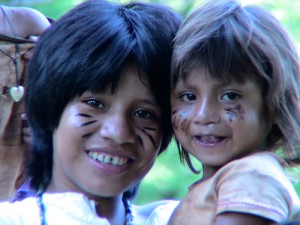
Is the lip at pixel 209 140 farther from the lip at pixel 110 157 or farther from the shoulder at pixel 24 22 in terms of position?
the shoulder at pixel 24 22

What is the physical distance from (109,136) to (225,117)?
35cm

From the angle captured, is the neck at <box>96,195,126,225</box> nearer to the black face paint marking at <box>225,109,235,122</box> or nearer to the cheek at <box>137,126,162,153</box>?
the cheek at <box>137,126,162,153</box>

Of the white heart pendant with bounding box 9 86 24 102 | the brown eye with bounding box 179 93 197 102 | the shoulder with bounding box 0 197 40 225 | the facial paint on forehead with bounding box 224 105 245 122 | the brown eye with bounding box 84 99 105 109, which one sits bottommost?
the shoulder with bounding box 0 197 40 225

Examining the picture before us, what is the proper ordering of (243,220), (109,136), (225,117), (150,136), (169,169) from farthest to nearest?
1. (169,169)
2. (150,136)
3. (109,136)
4. (225,117)
5. (243,220)

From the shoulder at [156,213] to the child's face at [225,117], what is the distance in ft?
1.27

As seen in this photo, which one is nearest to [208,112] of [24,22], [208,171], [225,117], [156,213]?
[225,117]

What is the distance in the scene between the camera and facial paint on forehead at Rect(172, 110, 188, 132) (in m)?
1.97

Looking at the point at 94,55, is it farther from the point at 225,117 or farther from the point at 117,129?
the point at 225,117

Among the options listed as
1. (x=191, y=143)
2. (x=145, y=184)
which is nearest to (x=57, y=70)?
(x=191, y=143)

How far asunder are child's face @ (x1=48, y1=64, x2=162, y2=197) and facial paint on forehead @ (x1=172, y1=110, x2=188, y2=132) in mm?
91

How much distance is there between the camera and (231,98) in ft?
6.21

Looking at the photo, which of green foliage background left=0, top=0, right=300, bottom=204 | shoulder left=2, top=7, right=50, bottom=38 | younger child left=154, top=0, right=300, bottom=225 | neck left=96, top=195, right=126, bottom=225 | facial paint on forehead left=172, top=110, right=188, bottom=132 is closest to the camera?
younger child left=154, top=0, right=300, bottom=225

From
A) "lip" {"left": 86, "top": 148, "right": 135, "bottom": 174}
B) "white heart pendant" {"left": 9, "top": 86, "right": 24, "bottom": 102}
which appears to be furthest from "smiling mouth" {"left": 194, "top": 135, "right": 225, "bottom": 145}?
"white heart pendant" {"left": 9, "top": 86, "right": 24, "bottom": 102}

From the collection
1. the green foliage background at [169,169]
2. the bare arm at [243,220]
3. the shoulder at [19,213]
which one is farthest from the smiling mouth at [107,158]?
the green foliage background at [169,169]
